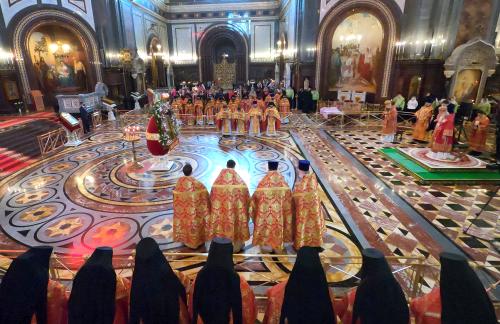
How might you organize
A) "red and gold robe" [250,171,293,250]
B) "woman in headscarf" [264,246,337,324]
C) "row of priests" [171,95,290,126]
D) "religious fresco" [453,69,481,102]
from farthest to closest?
"row of priests" [171,95,290,126] → "religious fresco" [453,69,481,102] → "red and gold robe" [250,171,293,250] → "woman in headscarf" [264,246,337,324]

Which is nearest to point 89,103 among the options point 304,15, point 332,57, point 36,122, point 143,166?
point 36,122

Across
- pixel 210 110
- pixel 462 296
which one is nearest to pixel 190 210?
pixel 462 296

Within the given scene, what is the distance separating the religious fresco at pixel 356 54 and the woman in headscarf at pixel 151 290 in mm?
17105

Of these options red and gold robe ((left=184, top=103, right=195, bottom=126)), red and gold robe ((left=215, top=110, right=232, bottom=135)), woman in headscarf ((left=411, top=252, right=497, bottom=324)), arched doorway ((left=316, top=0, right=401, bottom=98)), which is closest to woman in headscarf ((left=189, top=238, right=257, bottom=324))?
woman in headscarf ((left=411, top=252, right=497, bottom=324))

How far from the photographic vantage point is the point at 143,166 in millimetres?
7770

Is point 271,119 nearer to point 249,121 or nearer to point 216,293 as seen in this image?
point 249,121

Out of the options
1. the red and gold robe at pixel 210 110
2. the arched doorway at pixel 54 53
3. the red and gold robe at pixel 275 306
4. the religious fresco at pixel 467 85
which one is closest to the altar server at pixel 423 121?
the religious fresco at pixel 467 85

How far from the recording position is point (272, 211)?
382 cm

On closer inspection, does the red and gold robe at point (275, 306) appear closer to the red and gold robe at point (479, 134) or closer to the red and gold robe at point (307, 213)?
the red and gold robe at point (307, 213)

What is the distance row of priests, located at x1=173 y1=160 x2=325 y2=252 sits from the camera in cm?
381

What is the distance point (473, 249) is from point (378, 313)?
362 cm

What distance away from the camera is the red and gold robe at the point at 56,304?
2.12 meters

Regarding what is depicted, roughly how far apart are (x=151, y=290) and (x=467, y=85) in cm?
1625

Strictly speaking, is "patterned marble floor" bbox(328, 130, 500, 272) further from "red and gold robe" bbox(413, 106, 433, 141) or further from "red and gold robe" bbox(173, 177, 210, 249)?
"red and gold robe" bbox(173, 177, 210, 249)
